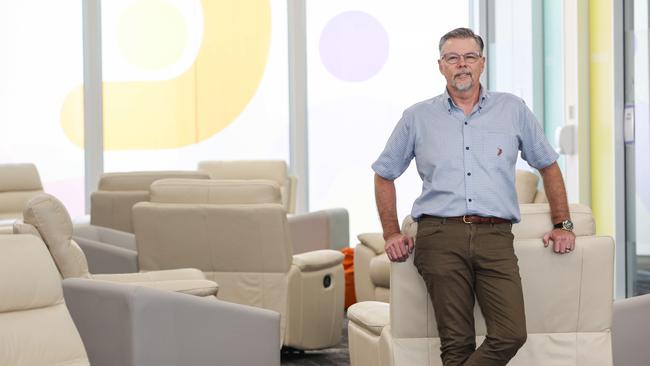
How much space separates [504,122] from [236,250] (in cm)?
220

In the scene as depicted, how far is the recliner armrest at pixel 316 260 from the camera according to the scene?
571 cm

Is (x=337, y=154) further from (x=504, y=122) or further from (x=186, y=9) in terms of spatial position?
(x=504, y=122)

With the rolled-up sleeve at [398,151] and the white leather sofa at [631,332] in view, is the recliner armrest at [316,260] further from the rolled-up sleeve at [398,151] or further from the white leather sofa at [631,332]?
the white leather sofa at [631,332]

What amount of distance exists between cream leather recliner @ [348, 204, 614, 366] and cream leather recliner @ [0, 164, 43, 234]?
5.61m

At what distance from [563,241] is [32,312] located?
1.73 meters

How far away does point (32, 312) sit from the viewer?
3430 mm

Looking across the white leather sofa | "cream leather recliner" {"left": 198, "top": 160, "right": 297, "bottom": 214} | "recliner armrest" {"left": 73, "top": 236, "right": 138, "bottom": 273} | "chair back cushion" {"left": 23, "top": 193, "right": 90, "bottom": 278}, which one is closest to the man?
the white leather sofa

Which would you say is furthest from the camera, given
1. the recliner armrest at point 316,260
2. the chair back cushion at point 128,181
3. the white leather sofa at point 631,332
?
the chair back cushion at point 128,181

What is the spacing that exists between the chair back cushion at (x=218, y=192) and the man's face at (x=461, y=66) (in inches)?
78.3

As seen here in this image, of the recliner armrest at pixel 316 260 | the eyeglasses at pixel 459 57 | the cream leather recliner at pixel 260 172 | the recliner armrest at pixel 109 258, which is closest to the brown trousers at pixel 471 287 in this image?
the eyeglasses at pixel 459 57

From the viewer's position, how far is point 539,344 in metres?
3.72

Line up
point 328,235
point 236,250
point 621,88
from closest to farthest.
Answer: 1. point 236,250
2. point 621,88
3. point 328,235

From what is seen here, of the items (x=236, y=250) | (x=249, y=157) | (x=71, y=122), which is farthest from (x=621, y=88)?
(x=71, y=122)

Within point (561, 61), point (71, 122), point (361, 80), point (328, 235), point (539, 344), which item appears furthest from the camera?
point (361, 80)
